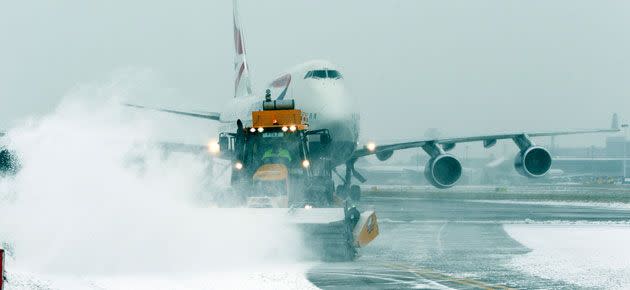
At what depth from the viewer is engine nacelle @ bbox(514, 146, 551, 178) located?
44.5 metres

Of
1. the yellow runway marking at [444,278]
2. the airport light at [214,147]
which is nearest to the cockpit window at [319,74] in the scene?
the airport light at [214,147]

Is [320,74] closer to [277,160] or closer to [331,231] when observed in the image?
[277,160]

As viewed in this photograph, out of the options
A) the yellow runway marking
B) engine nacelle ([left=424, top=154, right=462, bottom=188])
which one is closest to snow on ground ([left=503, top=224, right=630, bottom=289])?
the yellow runway marking

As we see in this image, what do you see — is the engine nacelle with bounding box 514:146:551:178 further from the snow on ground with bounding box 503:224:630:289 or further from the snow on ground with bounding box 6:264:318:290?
the snow on ground with bounding box 6:264:318:290

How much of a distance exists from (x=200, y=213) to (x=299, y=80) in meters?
17.5

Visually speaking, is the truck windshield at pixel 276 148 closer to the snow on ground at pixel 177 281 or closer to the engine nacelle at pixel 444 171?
the snow on ground at pixel 177 281

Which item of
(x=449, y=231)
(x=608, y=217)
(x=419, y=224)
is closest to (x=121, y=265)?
(x=449, y=231)

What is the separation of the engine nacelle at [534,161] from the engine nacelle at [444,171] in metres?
3.00

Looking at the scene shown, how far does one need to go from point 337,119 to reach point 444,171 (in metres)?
9.09

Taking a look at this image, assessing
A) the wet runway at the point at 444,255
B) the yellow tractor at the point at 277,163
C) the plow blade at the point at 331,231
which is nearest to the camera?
the wet runway at the point at 444,255

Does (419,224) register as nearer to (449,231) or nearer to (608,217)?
(449,231)

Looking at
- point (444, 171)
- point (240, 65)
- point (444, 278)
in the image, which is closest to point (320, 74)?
point (444, 171)

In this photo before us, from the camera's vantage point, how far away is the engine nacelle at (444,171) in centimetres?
4350

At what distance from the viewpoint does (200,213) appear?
1972 centimetres
